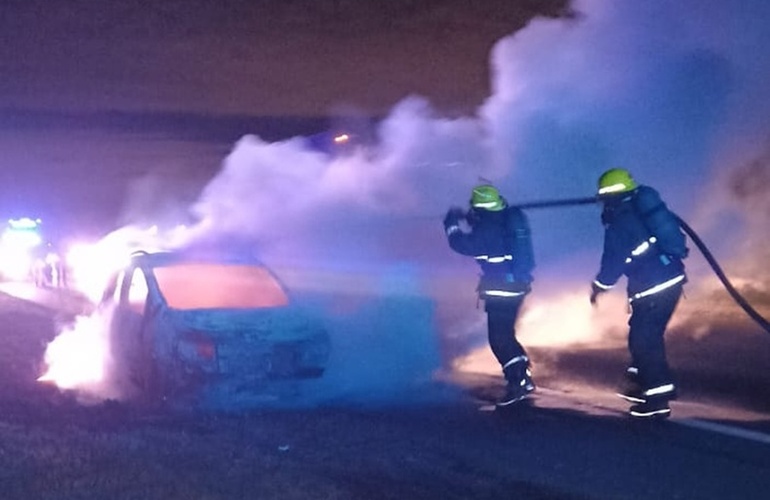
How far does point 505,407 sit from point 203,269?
299 centimetres

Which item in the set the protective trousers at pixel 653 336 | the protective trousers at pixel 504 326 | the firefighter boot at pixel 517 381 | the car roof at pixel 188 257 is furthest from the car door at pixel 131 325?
the protective trousers at pixel 653 336

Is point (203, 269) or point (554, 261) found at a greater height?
point (554, 261)

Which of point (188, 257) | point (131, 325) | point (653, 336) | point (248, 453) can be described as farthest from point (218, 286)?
point (653, 336)

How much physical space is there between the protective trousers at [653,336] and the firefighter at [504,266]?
1.08 meters

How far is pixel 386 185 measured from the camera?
1773 cm

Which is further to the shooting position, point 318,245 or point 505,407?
point 318,245

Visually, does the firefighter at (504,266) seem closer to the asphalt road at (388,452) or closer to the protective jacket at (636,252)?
the asphalt road at (388,452)

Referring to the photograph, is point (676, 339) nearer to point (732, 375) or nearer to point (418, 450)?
point (732, 375)

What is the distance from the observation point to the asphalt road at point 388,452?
6574 millimetres

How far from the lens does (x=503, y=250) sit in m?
9.66

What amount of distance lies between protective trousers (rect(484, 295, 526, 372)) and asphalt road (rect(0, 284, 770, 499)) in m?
0.46

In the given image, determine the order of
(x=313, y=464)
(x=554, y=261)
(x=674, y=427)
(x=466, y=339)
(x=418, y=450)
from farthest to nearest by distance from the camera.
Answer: (x=554, y=261) → (x=466, y=339) → (x=674, y=427) → (x=418, y=450) → (x=313, y=464)

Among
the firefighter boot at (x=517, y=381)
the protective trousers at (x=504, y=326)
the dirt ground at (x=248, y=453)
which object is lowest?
the dirt ground at (x=248, y=453)

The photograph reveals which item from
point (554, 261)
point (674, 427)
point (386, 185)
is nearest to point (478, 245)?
point (674, 427)
